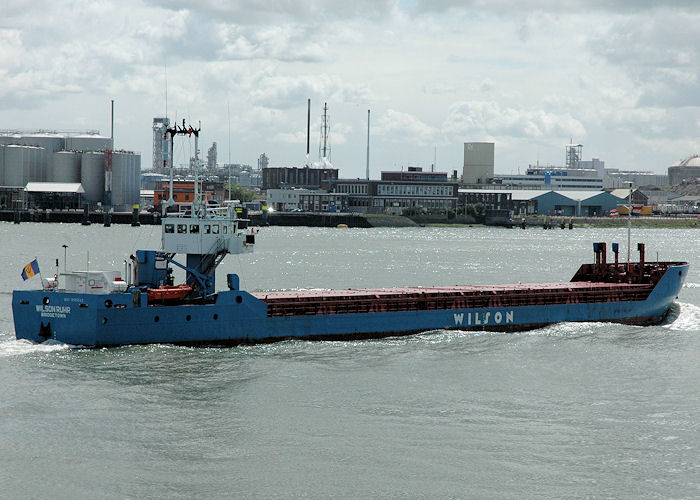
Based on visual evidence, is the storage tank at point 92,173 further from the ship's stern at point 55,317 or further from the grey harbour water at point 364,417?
the ship's stern at point 55,317

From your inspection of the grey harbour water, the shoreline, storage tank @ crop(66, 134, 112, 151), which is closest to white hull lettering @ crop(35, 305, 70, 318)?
the grey harbour water

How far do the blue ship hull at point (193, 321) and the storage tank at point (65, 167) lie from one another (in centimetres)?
14468

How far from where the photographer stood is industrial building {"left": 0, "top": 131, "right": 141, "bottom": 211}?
553 feet

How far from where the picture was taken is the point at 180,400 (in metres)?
27.6

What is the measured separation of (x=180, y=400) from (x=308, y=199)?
539ft

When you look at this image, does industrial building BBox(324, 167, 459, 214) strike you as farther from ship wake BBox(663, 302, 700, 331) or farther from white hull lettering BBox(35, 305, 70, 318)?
white hull lettering BBox(35, 305, 70, 318)

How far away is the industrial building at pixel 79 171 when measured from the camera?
168625 mm

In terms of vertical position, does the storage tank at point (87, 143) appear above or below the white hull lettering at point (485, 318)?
above

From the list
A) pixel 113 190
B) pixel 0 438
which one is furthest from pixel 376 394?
pixel 113 190

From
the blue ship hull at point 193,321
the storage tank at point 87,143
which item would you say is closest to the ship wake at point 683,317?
the blue ship hull at point 193,321

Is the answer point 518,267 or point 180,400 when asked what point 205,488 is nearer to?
point 180,400

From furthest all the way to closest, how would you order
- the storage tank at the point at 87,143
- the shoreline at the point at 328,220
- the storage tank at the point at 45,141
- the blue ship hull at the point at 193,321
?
1. the storage tank at the point at 87,143
2. the storage tank at the point at 45,141
3. the shoreline at the point at 328,220
4. the blue ship hull at the point at 193,321

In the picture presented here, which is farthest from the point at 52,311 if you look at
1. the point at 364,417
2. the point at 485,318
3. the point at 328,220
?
the point at 328,220

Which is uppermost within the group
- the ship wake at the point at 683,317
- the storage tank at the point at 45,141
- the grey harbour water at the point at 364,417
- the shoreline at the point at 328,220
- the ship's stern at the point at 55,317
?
the storage tank at the point at 45,141
